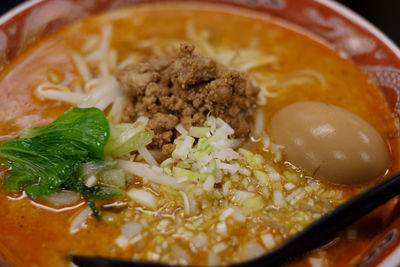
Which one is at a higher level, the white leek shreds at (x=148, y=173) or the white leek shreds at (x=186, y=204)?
the white leek shreds at (x=148, y=173)

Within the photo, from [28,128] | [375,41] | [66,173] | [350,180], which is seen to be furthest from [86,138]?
[375,41]

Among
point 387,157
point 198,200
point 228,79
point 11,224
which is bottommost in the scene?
point 11,224

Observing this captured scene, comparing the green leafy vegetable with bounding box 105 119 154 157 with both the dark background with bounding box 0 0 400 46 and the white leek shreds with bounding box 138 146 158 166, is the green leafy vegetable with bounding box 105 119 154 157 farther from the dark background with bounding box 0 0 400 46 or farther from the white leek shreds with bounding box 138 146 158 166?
the dark background with bounding box 0 0 400 46

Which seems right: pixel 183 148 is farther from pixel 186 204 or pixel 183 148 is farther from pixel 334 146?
pixel 334 146

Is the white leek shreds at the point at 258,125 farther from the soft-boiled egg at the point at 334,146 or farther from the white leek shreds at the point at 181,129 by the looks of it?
the white leek shreds at the point at 181,129

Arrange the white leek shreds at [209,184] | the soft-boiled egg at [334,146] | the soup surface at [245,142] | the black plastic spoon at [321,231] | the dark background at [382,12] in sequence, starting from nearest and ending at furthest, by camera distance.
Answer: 1. the black plastic spoon at [321,231]
2. the soup surface at [245,142]
3. the white leek shreds at [209,184]
4. the soft-boiled egg at [334,146]
5. the dark background at [382,12]

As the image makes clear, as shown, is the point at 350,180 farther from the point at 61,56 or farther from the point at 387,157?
the point at 61,56

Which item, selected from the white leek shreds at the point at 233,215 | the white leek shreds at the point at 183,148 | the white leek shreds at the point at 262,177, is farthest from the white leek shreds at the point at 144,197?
the white leek shreds at the point at 262,177
